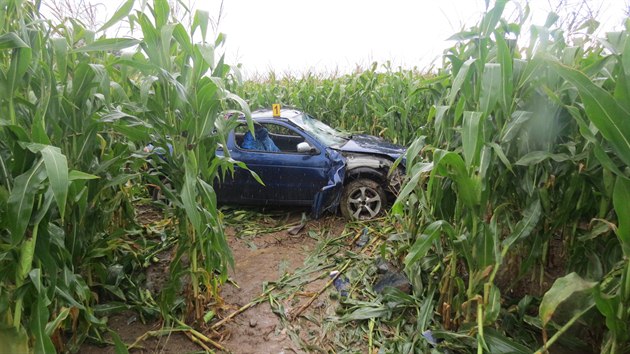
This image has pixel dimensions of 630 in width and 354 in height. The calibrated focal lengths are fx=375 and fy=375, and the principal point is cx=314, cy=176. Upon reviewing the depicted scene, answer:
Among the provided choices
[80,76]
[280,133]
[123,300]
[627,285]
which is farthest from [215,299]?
[280,133]

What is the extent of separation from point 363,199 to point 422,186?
1.89 metres

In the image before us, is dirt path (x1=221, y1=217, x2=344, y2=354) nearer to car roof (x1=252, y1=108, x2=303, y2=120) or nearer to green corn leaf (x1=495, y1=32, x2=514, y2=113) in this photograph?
car roof (x1=252, y1=108, x2=303, y2=120)

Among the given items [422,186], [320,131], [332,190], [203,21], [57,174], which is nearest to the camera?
[57,174]

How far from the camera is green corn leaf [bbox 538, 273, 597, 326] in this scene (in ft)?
6.21

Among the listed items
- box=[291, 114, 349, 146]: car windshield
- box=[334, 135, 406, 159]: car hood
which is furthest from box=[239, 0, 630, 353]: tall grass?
box=[291, 114, 349, 146]: car windshield

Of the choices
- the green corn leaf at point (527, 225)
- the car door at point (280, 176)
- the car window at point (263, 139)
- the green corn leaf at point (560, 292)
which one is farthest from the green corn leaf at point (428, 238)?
the car window at point (263, 139)

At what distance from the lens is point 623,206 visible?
1792 millimetres

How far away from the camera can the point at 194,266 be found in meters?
3.07

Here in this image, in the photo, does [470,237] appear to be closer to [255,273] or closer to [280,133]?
[255,273]

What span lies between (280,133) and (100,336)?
15.5ft

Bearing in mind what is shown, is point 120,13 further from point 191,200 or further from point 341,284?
point 341,284

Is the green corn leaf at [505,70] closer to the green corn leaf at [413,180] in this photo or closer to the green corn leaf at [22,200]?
the green corn leaf at [413,180]

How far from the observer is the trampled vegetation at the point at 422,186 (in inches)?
75.0

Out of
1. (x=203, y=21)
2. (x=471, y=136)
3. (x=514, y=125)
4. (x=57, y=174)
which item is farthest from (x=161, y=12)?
(x=514, y=125)
